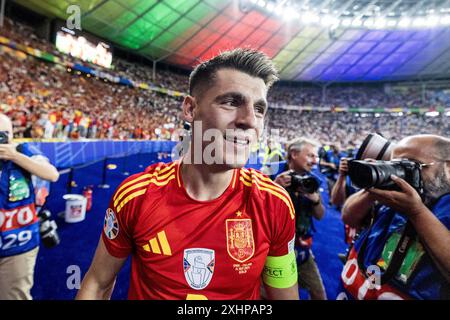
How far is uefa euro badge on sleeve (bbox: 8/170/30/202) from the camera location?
5.85 feet

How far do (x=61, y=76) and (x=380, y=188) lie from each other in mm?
17008

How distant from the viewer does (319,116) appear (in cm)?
3250

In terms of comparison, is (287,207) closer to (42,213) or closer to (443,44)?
(42,213)

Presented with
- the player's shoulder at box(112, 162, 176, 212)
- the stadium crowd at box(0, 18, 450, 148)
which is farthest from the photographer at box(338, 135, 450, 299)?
the stadium crowd at box(0, 18, 450, 148)

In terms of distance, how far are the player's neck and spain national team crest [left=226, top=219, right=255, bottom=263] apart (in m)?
0.17

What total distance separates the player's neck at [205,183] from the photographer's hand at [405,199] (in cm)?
80

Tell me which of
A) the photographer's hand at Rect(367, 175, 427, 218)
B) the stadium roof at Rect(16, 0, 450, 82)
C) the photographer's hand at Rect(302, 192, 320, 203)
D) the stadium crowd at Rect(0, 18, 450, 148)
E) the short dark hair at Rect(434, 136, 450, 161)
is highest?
the stadium roof at Rect(16, 0, 450, 82)

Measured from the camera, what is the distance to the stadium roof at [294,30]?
16.3 meters

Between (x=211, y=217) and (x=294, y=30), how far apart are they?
24812 millimetres

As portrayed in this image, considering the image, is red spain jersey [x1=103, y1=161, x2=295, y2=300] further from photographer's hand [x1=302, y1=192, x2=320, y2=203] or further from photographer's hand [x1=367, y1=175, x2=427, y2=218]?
photographer's hand [x1=302, y1=192, x2=320, y2=203]

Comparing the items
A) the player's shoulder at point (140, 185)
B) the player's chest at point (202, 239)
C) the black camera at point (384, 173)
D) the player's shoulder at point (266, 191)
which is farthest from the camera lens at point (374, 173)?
the player's shoulder at point (140, 185)

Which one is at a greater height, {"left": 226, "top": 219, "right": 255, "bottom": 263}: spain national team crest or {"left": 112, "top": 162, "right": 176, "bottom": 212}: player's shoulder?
{"left": 112, "top": 162, "right": 176, "bottom": 212}: player's shoulder

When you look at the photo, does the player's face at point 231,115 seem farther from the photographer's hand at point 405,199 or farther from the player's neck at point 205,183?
the photographer's hand at point 405,199
